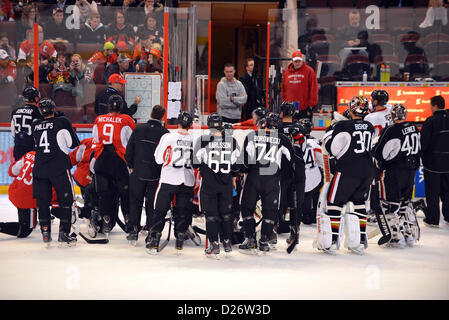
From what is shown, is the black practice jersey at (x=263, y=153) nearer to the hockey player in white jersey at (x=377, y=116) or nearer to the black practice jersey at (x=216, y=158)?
Answer: the black practice jersey at (x=216, y=158)

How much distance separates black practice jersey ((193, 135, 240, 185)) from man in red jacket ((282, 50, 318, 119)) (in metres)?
3.76

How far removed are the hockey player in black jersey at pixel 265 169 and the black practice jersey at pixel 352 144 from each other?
0.51 meters

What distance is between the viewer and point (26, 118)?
8305 millimetres

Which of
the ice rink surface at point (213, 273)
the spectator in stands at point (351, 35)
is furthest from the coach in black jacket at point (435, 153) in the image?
the spectator in stands at point (351, 35)

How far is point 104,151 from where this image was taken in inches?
298

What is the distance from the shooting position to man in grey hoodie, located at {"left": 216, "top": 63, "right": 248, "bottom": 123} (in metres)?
10.3

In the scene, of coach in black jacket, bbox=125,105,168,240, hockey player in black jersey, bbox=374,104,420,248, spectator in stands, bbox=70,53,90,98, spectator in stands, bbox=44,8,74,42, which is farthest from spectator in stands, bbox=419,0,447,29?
coach in black jacket, bbox=125,105,168,240

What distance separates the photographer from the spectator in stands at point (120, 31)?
33.2 feet

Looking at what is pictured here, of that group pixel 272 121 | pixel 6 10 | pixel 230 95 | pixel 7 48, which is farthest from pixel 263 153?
pixel 6 10

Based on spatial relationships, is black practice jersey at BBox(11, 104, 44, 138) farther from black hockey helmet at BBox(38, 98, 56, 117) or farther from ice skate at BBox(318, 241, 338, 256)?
ice skate at BBox(318, 241, 338, 256)

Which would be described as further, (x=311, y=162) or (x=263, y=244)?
(x=311, y=162)

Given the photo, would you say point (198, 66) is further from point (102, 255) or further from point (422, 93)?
point (102, 255)

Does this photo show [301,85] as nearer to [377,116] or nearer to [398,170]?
[377,116]

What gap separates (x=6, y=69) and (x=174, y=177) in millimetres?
4937
